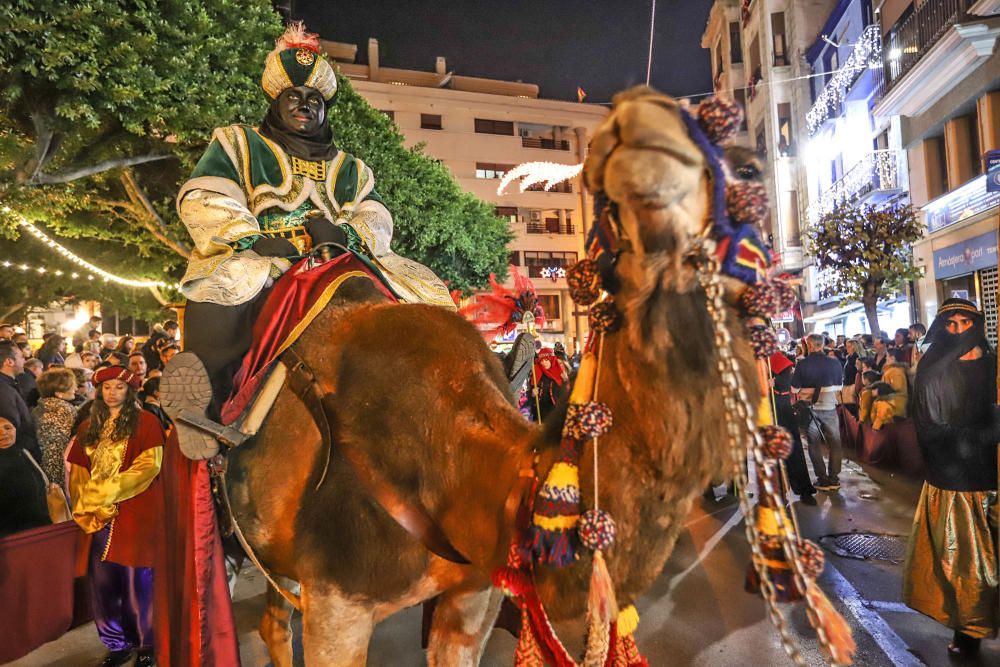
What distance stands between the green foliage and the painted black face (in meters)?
11.0

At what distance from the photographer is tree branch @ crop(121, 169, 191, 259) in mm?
13508

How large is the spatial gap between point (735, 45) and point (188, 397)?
1772 inches

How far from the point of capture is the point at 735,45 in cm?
4038

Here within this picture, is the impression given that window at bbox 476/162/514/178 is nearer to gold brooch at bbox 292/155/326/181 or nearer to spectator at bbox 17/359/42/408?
spectator at bbox 17/359/42/408

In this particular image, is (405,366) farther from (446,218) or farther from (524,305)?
(446,218)

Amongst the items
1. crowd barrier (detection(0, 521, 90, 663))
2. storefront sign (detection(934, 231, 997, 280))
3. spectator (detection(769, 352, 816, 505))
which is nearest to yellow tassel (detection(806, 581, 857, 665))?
crowd barrier (detection(0, 521, 90, 663))

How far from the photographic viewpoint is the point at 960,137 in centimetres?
1664

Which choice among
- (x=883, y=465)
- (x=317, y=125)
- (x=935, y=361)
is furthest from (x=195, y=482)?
(x=883, y=465)

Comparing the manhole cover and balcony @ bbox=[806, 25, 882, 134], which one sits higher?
balcony @ bbox=[806, 25, 882, 134]

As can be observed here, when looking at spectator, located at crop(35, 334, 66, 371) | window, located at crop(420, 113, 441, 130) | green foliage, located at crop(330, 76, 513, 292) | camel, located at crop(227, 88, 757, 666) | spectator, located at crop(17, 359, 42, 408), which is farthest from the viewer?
window, located at crop(420, 113, 441, 130)

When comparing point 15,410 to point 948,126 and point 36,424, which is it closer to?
point 36,424

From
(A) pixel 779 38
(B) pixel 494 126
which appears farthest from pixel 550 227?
(A) pixel 779 38

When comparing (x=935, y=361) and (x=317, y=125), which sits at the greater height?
(x=317, y=125)

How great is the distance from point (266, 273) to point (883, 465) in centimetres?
1143
